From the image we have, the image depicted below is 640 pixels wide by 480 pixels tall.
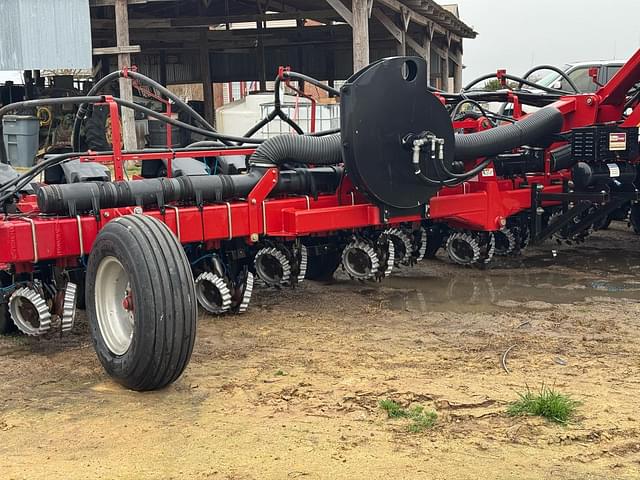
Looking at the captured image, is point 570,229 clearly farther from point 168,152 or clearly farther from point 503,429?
point 503,429

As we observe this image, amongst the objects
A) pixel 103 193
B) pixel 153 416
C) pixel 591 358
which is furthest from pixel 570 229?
pixel 153 416

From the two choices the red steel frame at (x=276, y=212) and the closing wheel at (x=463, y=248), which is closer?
the red steel frame at (x=276, y=212)

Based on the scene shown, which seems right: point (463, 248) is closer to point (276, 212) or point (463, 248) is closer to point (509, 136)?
point (509, 136)

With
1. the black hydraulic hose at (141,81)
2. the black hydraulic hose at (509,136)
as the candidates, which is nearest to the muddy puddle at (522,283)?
the black hydraulic hose at (509,136)

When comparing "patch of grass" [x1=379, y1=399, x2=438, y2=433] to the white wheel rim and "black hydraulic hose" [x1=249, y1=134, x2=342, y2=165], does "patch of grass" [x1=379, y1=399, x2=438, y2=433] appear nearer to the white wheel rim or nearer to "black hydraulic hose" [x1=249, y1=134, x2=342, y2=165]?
the white wheel rim

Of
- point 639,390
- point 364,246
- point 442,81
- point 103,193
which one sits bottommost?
point 639,390

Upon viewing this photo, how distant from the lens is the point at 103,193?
4.93 metres

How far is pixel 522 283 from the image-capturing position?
6.46 m

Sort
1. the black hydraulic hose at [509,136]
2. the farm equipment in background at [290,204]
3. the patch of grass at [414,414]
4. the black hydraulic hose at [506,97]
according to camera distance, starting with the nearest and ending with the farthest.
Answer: the patch of grass at [414,414] < the farm equipment in background at [290,204] < the black hydraulic hose at [509,136] < the black hydraulic hose at [506,97]

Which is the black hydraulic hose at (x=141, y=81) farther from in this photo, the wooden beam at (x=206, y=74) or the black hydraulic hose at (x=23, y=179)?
the wooden beam at (x=206, y=74)

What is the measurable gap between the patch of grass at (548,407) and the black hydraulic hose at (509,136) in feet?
9.19

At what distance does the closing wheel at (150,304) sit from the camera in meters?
3.69

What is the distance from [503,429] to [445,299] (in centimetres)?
265

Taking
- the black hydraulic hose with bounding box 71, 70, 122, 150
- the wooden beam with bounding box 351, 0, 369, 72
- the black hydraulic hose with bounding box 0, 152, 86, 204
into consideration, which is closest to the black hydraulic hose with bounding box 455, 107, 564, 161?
the black hydraulic hose with bounding box 71, 70, 122, 150
